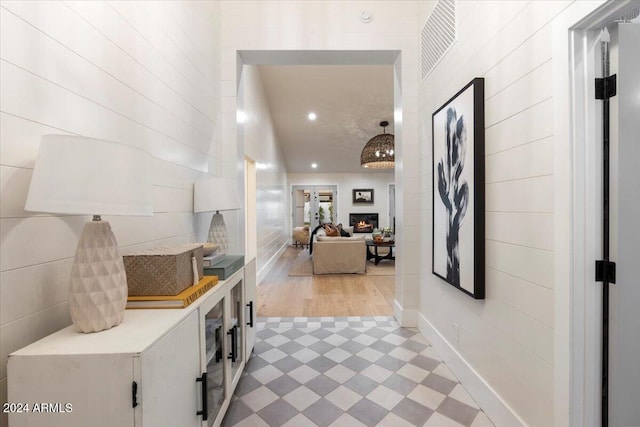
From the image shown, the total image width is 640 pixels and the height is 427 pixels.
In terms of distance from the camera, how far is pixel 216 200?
6.76 feet

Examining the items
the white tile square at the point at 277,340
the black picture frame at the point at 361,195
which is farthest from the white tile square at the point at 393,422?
the black picture frame at the point at 361,195

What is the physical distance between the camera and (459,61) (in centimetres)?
201

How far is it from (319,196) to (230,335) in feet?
28.0

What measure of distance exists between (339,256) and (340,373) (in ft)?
10.4

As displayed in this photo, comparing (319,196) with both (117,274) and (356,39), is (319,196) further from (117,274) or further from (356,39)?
(117,274)

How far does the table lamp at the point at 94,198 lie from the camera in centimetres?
75

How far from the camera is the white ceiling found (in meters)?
5.07

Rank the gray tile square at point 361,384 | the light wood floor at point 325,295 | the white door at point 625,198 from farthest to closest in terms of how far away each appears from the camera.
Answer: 1. the light wood floor at point 325,295
2. the gray tile square at point 361,384
3. the white door at point 625,198

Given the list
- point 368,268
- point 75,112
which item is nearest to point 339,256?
point 368,268

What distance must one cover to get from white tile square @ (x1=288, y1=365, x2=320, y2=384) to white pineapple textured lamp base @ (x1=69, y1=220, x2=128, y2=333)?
1.42m

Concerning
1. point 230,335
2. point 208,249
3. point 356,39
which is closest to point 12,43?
point 208,249

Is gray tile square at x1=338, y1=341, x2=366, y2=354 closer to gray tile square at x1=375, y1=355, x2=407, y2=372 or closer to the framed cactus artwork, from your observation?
gray tile square at x1=375, y1=355, x2=407, y2=372

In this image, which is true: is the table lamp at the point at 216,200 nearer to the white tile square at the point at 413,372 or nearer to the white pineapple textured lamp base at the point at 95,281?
the white pineapple textured lamp base at the point at 95,281

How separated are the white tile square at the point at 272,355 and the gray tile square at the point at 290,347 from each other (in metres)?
0.04
